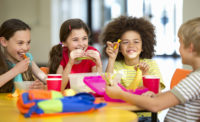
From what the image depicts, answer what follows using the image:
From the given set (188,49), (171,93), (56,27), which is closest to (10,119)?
(171,93)

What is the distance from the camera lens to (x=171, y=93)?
122 centimetres

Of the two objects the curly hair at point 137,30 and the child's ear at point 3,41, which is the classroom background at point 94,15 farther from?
the child's ear at point 3,41

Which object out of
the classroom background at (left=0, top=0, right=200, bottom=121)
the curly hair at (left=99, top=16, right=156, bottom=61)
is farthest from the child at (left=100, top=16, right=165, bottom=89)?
the classroom background at (left=0, top=0, right=200, bottom=121)

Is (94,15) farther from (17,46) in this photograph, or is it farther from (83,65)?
(17,46)

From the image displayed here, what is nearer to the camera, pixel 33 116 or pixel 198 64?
pixel 33 116

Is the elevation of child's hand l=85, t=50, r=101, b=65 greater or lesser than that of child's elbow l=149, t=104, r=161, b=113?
greater

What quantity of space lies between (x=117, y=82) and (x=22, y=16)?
681 centimetres

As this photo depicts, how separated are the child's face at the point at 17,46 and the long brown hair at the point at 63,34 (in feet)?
0.84

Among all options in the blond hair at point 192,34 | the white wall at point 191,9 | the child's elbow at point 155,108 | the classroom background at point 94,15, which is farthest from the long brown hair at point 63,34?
the white wall at point 191,9

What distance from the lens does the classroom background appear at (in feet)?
24.9

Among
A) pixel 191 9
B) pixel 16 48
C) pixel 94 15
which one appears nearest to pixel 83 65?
pixel 16 48

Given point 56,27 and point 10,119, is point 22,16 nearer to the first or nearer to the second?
point 56,27

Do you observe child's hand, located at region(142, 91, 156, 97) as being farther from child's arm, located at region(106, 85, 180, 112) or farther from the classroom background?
the classroom background

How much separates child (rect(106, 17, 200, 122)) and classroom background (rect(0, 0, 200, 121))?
401cm
